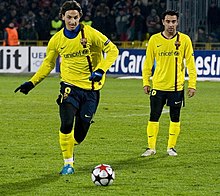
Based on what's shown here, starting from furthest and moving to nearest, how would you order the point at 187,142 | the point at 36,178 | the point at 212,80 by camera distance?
the point at 212,80, the point at 187,142, the point at 36,178

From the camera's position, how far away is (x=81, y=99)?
35.1 feet

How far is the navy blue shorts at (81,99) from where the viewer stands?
10.6m

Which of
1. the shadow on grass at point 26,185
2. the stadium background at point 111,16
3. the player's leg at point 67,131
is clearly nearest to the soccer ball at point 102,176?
the shadow on grass at point 26,185

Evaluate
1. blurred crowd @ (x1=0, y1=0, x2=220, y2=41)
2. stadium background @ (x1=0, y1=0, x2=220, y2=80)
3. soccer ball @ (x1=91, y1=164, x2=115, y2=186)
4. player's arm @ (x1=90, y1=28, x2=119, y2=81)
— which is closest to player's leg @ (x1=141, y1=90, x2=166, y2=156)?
player's arm @ (x1=90, y1=28, x2=119, y2=81)

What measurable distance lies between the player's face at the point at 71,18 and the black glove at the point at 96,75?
64cm

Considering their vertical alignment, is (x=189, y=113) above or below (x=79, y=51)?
Result: below

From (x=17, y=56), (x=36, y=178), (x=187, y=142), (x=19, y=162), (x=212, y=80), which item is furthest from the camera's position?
(x=17, y=56)

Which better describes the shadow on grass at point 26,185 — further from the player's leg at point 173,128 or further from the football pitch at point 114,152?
the player's leg at point 173,128

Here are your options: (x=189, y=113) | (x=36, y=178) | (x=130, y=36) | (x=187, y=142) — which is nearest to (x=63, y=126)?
(x=36, y=178)

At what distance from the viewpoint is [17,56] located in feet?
107

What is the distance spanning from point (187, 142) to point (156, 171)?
3432mm

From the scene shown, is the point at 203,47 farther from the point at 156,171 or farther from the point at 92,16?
the point at 156,171

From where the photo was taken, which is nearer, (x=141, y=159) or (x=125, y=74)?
(x=141, y=159)

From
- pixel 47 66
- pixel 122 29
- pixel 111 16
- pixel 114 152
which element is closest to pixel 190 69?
pixel 114 152
